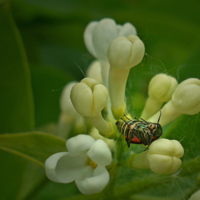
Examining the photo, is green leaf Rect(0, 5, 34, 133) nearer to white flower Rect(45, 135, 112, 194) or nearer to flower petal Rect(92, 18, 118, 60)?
flower petal Rect(92, 18, 118, 60)

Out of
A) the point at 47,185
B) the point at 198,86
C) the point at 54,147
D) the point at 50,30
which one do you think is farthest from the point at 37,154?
the point at 50,30

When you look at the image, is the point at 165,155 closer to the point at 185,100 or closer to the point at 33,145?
the point at 185,100

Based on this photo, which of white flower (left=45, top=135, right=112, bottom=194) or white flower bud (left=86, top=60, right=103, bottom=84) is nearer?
white flower (left=45, top=135, right=112, bottom=194)

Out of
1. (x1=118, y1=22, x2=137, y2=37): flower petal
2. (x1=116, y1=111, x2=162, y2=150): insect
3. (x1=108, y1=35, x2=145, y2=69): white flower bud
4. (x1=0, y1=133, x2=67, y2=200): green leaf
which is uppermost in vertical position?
(x1=108, y1=35, x2=145, y2=69): white flower bud

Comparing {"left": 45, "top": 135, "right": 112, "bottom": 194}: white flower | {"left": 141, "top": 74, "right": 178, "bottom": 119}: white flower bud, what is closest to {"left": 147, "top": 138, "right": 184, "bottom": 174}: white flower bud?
{"left": 45, "top": 135, "right": 112, "bottom": 194}: white flower

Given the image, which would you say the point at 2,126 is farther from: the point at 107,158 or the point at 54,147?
the point at 107,158
